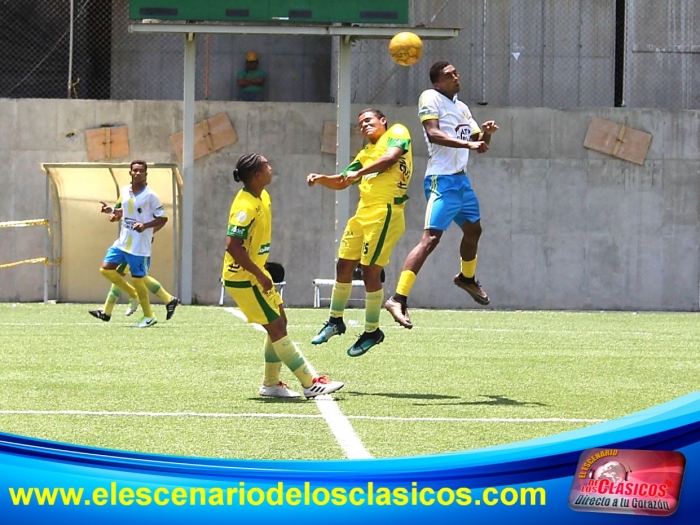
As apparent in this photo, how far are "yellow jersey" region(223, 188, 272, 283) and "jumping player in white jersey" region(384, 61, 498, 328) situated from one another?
2.07 meters

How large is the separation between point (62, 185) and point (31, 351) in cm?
1181

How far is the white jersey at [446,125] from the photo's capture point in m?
9.79

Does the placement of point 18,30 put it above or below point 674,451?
above

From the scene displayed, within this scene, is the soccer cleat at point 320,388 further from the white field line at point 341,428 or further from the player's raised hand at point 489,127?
the player's raised hand at point 489,127

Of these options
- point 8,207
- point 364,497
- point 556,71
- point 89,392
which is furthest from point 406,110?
point 364,497

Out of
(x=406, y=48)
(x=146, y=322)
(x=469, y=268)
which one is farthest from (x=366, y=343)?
(x=146, y=322)

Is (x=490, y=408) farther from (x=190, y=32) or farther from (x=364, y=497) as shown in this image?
(x=190, y=32)

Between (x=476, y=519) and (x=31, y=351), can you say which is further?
(x=31, y=351)

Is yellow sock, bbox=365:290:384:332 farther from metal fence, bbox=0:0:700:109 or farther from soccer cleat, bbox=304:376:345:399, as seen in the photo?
metal fence, bbox=0:0:700:109

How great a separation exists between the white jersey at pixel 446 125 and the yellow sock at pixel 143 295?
5.19 m

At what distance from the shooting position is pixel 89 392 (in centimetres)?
771

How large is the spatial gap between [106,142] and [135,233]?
7.66m

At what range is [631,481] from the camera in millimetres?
1869

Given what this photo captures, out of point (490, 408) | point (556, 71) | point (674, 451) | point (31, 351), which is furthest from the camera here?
point (556, 71)
